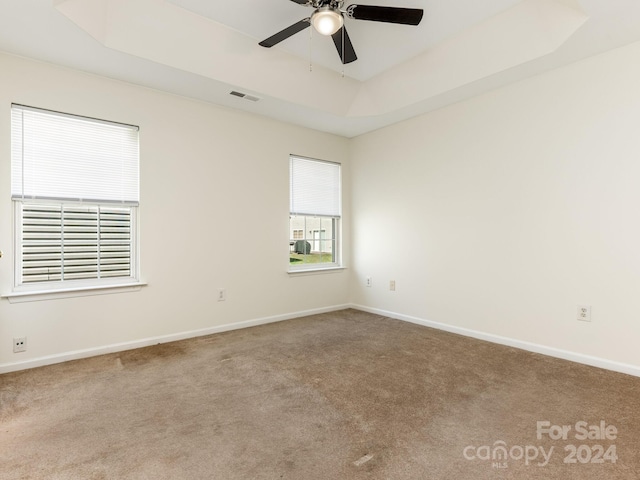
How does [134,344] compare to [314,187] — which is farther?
[314,187]

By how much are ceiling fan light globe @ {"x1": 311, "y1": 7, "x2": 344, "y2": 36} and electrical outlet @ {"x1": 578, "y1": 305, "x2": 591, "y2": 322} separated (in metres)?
2.96

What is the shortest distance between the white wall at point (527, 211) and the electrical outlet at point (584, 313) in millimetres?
52

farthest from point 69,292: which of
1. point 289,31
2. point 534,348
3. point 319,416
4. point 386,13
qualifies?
point 534,348

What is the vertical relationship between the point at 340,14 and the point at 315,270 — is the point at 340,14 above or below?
above

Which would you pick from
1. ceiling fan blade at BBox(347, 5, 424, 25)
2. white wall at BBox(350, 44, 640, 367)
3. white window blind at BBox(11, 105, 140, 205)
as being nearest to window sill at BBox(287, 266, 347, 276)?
white wall at BBox(350, 44, 640, 367)

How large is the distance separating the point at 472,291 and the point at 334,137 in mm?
2780

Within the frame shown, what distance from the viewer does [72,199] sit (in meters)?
2.93

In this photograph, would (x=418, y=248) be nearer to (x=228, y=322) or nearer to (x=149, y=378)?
(x=228, y=322)

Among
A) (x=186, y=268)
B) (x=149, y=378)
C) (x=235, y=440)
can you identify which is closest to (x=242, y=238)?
(x=186, y=268)

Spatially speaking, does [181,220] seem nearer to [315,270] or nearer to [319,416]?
[315,270]

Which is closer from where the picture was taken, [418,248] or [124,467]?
[124,467]

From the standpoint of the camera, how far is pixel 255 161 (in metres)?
4.02

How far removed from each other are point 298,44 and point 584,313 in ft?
11.3

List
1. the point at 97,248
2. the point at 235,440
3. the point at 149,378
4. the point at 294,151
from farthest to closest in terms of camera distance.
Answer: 1. the point at 294,151
2. the point at 97,248
3. the point at 149,378
4. the point at 235,440
